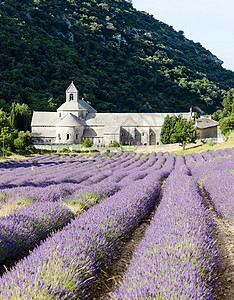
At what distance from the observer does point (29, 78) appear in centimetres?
7906

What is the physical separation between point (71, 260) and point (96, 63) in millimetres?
111958

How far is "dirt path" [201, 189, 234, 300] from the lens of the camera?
3081 millimetres

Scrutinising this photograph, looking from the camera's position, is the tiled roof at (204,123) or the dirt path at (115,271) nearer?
the dirt path at (115,271)

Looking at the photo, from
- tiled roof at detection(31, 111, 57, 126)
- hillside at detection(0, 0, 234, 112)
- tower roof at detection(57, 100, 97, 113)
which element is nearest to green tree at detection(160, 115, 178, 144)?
tower roof at detection(57, 100, 97, 113)

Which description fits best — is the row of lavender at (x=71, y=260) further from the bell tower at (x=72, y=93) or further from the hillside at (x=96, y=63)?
the hillside at (x=96, y=63)

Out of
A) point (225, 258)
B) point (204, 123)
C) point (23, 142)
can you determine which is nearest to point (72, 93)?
point (23, 142)

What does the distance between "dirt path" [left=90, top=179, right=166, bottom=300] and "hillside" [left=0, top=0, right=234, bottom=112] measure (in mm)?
66752

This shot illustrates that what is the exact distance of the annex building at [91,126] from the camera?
54.2 m

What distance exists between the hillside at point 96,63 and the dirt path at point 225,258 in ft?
220

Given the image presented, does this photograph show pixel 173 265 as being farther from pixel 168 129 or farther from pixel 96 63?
pixel 96 63

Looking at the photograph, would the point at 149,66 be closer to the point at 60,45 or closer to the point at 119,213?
the point at 60,45

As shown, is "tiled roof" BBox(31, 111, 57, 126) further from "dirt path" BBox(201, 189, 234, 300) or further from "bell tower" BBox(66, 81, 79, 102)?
"dirt path" BBox(201, 189, 234, 300)

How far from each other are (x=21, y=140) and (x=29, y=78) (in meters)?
45.1

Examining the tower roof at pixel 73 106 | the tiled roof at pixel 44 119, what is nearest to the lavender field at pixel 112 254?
the tower roof at pixel 73 106
